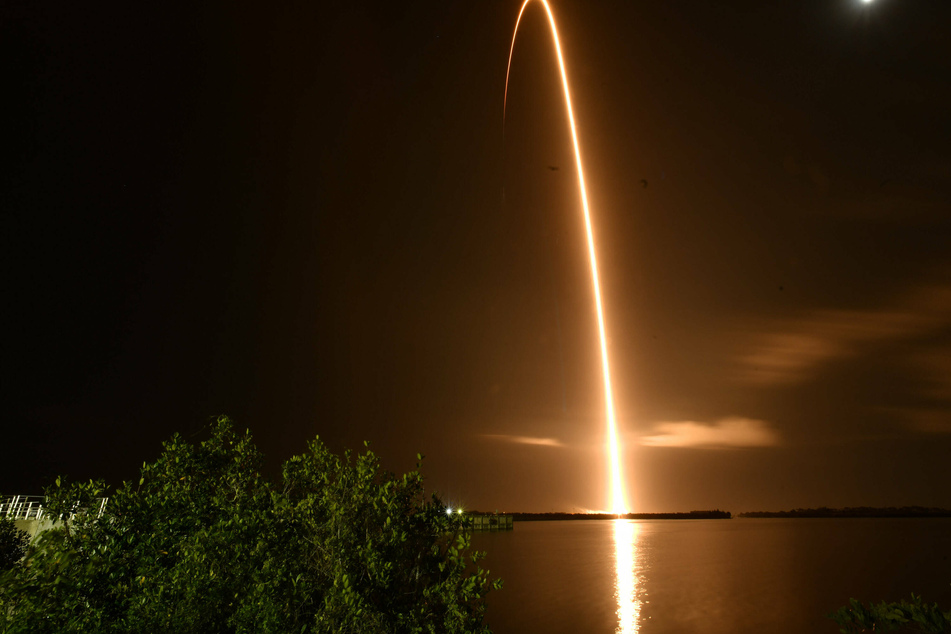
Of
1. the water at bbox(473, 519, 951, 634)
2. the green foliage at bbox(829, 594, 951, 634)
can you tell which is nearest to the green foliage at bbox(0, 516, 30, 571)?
the green foliage at bbox(829, 594, 951, 634)

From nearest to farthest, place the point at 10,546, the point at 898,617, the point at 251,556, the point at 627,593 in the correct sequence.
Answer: the point at 898,617 → the point at 251,556 → the point at 10,546 → the point at 627,593

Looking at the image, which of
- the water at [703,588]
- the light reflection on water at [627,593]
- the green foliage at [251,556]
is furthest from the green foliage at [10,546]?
the light reflection on water at [627,593]

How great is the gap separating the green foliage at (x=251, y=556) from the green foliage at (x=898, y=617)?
4.64 meters

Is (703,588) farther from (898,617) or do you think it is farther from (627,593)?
(898,617)

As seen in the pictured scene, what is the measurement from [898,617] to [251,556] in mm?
8091

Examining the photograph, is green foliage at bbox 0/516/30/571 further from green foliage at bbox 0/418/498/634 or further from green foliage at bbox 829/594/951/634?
green foliage at bbox 829/594/951/634

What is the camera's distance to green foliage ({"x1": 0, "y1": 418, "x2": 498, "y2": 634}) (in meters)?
7.25

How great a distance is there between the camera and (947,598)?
151 feet

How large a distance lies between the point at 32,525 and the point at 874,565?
87128 mm

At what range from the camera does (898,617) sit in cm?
709

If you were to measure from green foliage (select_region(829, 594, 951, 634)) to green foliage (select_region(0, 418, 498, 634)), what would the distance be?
464 cm

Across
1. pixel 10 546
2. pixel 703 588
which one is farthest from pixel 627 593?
pixel 10 546

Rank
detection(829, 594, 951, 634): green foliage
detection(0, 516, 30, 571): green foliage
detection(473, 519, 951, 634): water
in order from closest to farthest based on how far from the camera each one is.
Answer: detection(829, 594, 951, 634): green foliage → detection(0, 516, 30, 571): green foliage → detection(473, 519, 951, 634): water

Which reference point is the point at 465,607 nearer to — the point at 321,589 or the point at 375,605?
the point at 375,605
